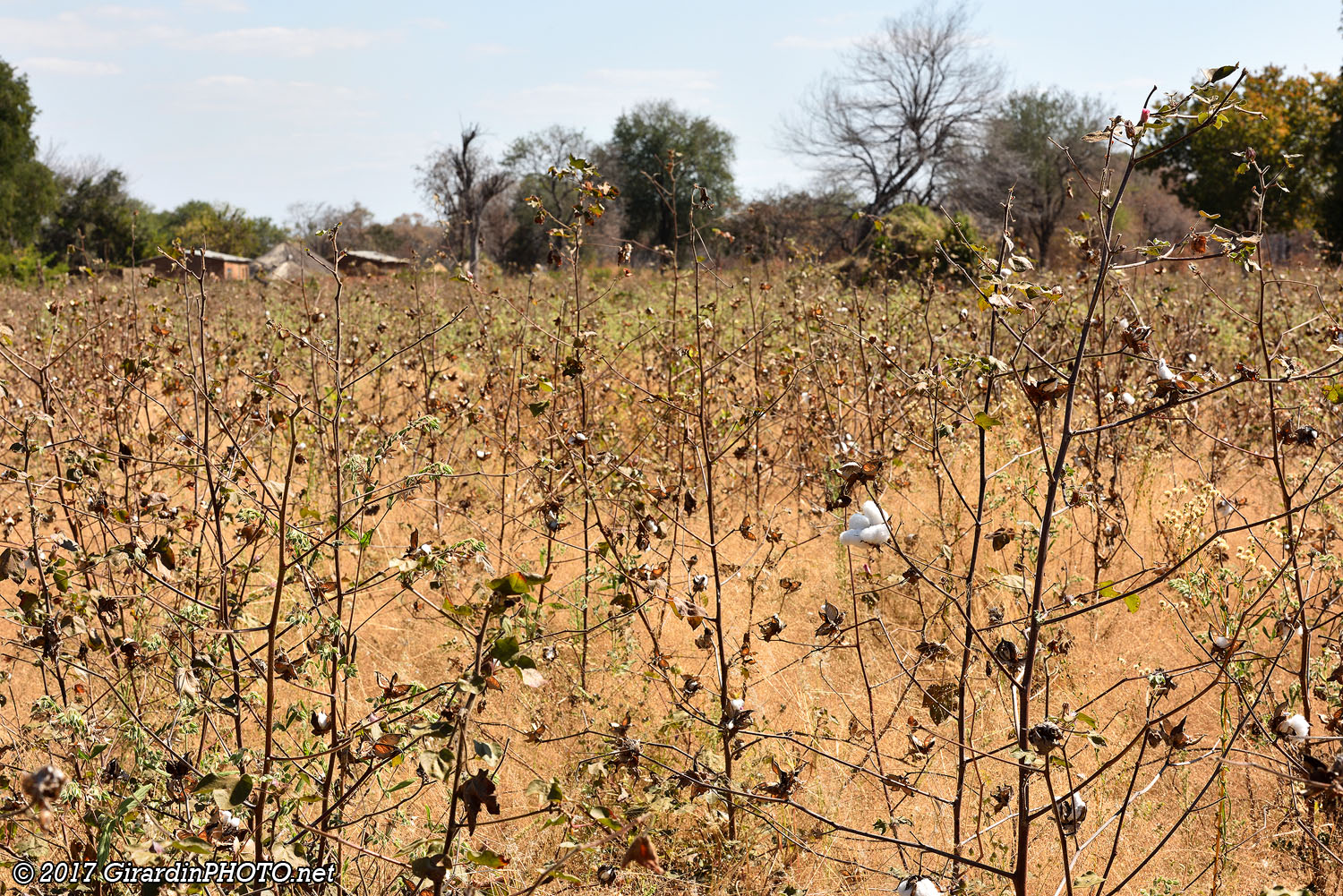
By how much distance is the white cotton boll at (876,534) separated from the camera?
1572 millimetres

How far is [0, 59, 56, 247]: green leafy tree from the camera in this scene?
79.8ft

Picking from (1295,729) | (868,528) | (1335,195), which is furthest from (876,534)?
(1335,195)

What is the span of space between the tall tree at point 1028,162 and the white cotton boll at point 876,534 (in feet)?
82.4

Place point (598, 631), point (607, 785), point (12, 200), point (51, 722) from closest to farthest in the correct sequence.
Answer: point (51, 722) < point (607, 785) < point (598, 631) < point (12, 200)

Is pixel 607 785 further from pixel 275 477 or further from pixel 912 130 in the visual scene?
pixel 912 130

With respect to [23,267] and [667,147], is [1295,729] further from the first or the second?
[667,147]

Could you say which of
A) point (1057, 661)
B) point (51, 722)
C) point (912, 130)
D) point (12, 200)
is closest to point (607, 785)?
point (51, 722)

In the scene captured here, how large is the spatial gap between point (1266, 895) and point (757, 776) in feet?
4.03

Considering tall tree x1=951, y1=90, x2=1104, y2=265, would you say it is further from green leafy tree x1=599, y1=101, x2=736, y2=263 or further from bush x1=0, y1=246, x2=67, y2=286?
bush x1=0, y1=246, x2=67, y2=286

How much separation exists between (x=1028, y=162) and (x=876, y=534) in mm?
30306

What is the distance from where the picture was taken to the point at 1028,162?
1136 inches

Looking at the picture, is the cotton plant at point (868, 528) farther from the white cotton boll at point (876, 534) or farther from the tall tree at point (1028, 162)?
the tall tree at point (1028, 162)

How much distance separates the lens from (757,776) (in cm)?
248

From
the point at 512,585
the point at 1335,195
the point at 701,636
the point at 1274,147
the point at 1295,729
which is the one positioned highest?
the point at 1274,147
